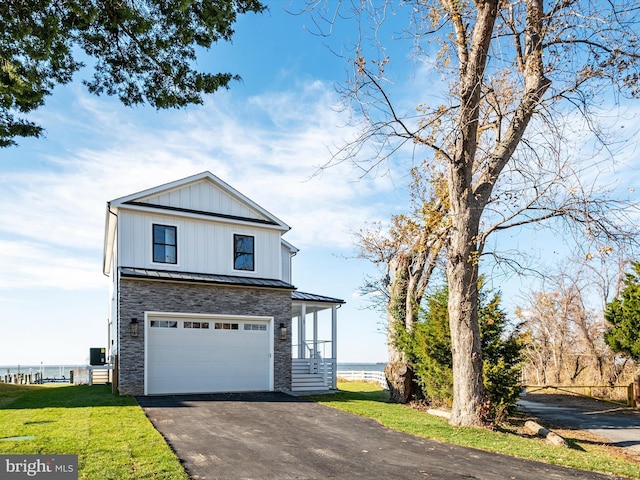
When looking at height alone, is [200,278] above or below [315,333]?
above

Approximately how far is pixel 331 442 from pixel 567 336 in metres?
19.7

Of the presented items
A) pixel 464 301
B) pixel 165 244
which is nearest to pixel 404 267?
pixel 464 301

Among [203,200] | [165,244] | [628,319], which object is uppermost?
[203,200]

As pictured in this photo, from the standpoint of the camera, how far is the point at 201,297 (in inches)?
621

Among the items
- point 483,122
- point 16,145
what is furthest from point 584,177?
point 16,145

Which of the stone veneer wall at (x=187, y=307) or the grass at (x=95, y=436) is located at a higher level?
the stone veneer wall at (x=187, y=307)

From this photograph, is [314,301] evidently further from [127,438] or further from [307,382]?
[127,438]

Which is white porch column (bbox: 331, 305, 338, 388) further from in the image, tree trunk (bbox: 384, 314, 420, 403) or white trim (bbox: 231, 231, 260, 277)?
white trim (bbox: 231, 231, 260, 277)

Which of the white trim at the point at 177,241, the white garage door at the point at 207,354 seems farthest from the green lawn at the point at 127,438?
the white trim at the point at 177,241

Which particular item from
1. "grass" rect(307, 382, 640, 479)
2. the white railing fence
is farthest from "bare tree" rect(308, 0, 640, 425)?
the white railing fence

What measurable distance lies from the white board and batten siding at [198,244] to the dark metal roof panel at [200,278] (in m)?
0.22

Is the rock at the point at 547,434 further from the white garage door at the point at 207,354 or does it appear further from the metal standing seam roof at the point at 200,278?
the metal standing seam roof at the point at 200,278

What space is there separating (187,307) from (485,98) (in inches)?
408

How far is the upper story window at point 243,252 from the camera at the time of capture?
1742cm
